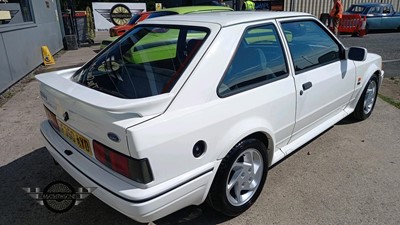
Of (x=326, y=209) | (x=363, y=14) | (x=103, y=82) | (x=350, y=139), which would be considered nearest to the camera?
(x=103, y=82)

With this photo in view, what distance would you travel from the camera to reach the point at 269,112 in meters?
2.43

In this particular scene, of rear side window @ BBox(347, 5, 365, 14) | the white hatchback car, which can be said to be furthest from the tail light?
rear side window @ BBox(347, 5, 365, 14)

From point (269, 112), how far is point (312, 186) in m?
0.96

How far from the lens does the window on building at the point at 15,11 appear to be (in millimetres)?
7121

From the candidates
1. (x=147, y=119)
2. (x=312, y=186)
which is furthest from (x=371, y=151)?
(x=147, y=119)

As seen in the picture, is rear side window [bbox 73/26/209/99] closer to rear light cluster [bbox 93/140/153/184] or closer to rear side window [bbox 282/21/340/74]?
rear light cluster [bbox 93/140/153/184]

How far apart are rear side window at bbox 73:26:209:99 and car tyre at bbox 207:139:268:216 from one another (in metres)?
0.75

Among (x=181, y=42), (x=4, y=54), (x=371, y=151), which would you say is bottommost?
(x=371, y=151)

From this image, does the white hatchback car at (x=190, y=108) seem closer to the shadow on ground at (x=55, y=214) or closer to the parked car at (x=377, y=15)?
the shadow on ground at (x=55, y=214)

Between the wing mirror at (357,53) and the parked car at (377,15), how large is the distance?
47.2ft

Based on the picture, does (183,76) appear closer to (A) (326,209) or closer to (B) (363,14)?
(A) (326,209)

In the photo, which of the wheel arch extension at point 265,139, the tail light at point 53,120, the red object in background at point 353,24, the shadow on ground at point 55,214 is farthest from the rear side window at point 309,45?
the red object in background at point 353,24

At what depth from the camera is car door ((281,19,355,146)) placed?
2777mm

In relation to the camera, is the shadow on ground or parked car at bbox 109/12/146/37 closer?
the shadow on ground
